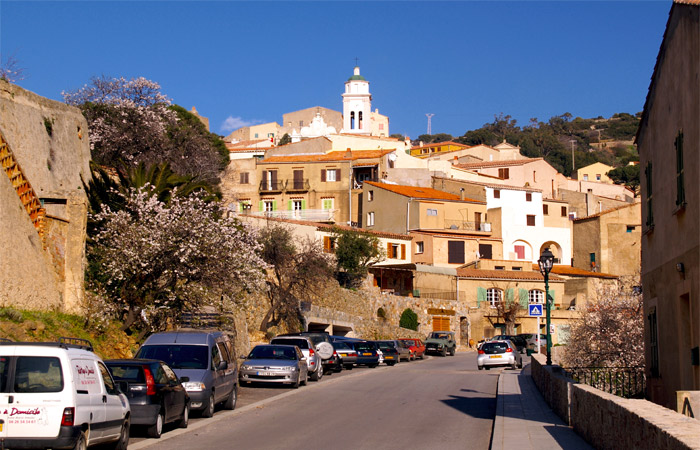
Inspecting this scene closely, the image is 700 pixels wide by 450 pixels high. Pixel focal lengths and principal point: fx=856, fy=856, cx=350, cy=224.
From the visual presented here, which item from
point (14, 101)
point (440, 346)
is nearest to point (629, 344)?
point (14, 101)

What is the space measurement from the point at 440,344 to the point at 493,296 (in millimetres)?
16442

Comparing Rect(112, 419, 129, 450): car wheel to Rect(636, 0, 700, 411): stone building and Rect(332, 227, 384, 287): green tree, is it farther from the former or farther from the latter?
Rect(332, 227, 384, 287): green tree

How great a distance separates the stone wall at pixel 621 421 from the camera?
7.51m

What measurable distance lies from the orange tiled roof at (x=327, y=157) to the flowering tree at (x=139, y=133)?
2436 centimetres

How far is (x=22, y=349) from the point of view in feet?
38.2

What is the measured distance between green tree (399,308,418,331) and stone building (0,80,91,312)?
34.2 m

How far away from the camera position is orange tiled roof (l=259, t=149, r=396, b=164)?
8356cm

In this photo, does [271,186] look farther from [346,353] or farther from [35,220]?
[35,220]

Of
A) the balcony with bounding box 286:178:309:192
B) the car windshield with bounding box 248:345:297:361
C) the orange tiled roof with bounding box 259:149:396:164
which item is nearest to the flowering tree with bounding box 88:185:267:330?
the car windshield with bounding box 248:345:297:361

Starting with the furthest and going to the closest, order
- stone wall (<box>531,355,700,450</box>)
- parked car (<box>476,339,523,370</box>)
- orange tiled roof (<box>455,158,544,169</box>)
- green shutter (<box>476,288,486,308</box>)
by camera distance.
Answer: orange tiled roof (<box>455,158,544,169</box>)
green shutter (<box>476,288,486,308</box>)
parked car (<box>476,339,523,370</box>)
stone wall (<box>531,355,700,450</box>)

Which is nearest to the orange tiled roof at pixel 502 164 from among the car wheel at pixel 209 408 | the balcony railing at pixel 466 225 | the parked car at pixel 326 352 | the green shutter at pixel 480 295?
the balcony railing at pixel 466 225

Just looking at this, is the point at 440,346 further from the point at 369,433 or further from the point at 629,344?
the point at 369,433

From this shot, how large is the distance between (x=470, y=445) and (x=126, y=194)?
63.0 ft

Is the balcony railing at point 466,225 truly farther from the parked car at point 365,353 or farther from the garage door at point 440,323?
the parked car at point 365,353
